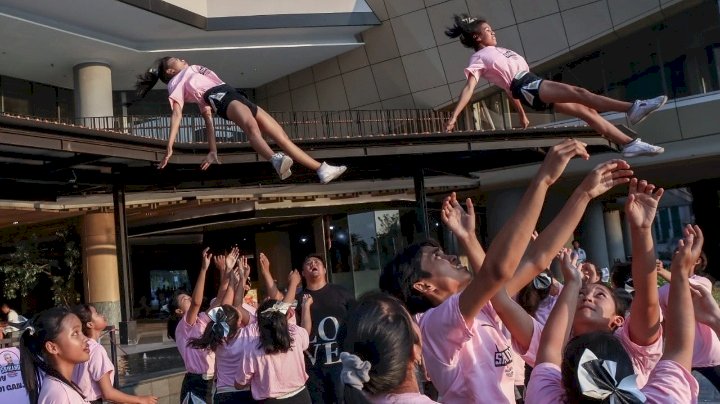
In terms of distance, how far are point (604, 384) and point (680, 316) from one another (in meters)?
0.56

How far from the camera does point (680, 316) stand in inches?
96.4

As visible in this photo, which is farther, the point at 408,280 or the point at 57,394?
the point at 57,394

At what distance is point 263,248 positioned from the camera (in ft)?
83.9

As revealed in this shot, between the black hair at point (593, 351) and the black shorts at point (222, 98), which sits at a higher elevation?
the black shorts at point (222, 98)

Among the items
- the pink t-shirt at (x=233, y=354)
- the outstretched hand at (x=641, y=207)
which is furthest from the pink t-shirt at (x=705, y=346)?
the pink t-shirt at (x=233, y=354)

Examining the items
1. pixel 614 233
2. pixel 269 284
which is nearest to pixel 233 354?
pixel 269 284

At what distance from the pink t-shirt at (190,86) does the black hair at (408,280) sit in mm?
4373

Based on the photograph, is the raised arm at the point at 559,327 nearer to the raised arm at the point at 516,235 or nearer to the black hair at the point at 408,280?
the raised arm at the point at 516,235

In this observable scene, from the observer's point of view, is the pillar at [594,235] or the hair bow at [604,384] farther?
the pillar at [594,235]

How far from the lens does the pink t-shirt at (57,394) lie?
3.51 metres

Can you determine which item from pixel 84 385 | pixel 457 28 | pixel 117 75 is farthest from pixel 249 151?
pixel 117 75

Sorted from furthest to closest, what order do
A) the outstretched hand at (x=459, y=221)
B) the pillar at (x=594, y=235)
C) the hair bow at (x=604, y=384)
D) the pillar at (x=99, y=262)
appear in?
1. the pillar at (x=594, y=235)
2. the pillar at (x=99, y=262)
3. the outstretched hand at (x=459, y=221)
4. the hair bow at (x=604, y=384)

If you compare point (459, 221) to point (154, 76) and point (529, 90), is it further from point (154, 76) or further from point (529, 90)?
point (154, 76)

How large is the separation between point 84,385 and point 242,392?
1197 millimetres
